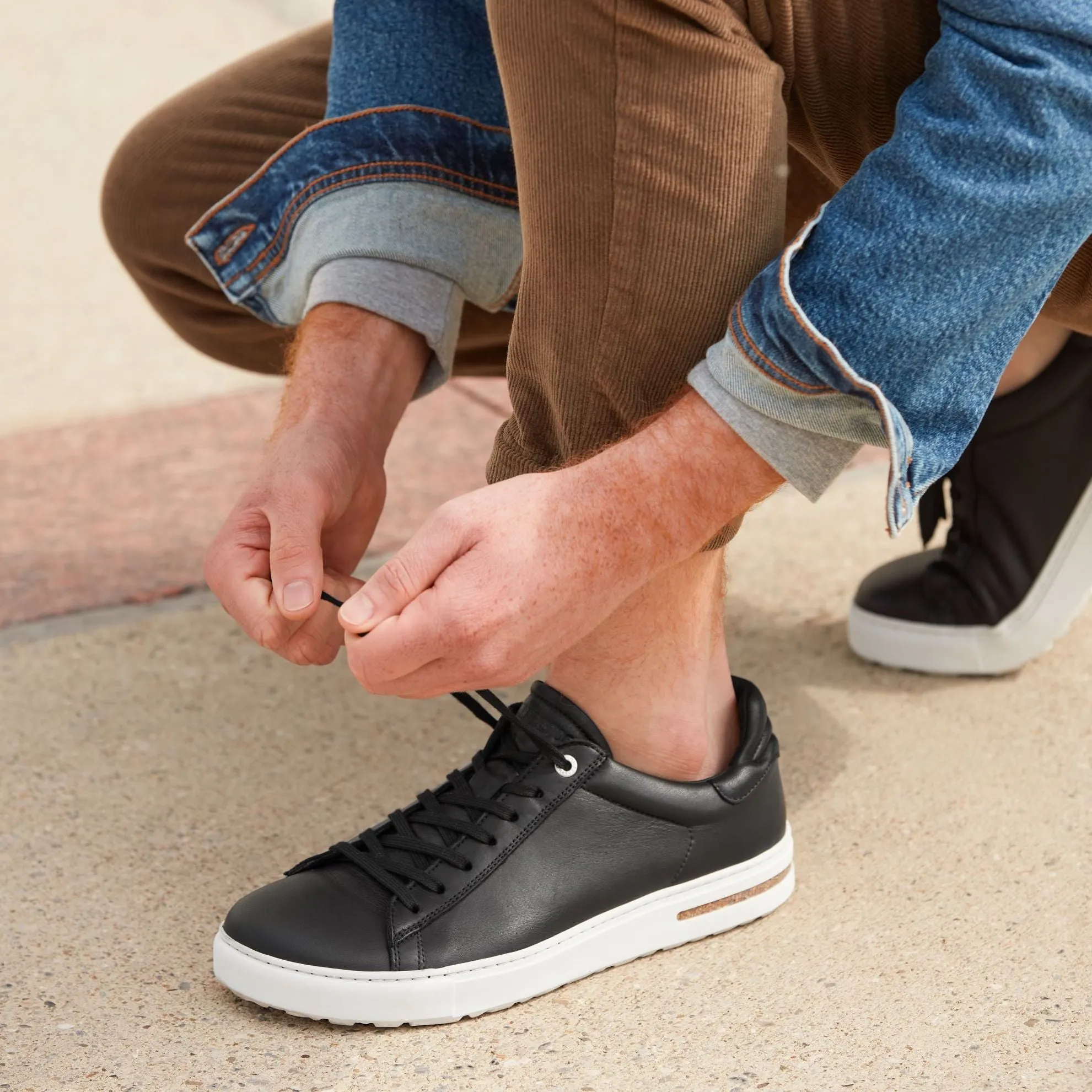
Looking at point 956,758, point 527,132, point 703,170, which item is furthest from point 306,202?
point 956,758

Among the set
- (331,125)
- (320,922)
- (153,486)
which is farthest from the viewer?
(153,486)

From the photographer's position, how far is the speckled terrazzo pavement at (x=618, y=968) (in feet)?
3.20

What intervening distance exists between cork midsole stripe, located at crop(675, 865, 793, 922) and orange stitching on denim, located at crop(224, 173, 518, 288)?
2.35ft

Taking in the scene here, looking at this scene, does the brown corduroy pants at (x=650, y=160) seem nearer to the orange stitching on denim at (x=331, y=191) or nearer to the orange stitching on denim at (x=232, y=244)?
the orange stitching on denim at (x=331, y=191)

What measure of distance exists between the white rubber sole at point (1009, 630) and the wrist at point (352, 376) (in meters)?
0.61

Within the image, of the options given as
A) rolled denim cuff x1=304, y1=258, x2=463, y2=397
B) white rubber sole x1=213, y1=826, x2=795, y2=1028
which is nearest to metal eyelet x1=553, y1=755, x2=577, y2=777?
white rubber sole x1=213, y1=826, x2=795, y2=1028

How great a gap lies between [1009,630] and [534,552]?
0.78m

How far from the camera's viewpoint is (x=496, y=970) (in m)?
1.03

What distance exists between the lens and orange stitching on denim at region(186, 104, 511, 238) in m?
1.37

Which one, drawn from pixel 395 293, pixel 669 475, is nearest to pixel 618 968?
pixel 669 475

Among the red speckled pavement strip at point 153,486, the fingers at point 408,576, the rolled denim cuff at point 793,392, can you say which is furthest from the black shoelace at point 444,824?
the red speckled pavement strip at point 153,486

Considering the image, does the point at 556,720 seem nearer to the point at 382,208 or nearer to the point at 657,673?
the point at 657,673

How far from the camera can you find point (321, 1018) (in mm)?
1019

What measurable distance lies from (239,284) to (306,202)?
13 cm
